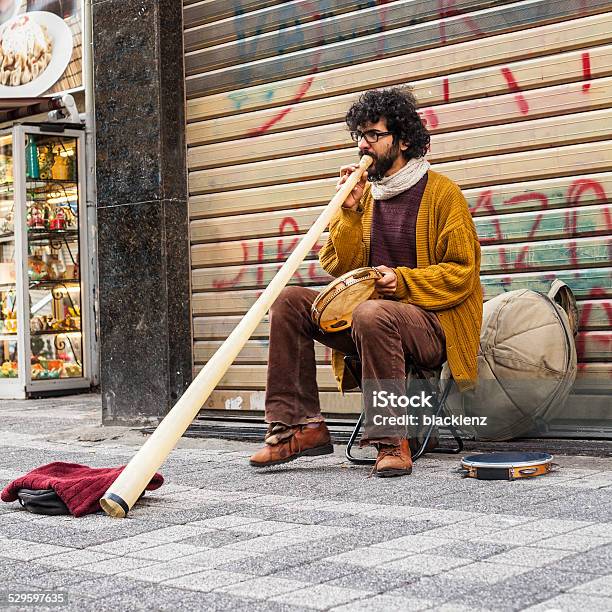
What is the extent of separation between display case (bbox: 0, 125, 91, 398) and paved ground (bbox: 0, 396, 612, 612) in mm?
5089

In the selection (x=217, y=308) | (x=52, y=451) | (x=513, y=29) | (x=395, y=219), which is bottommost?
(x=52, y=451)

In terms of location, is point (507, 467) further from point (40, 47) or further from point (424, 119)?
point (40, 47)

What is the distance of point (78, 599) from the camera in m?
2.63

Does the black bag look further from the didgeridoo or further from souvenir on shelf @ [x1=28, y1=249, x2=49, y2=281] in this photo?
souvenir on shelf @ [x1=28, y1=249, x2=49, y2=281]

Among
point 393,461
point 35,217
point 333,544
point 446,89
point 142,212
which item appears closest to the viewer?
point 333,544

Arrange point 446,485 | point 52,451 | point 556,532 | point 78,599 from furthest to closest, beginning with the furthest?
point 52,451 < point 446,485 < point 556,532 < point 78,599

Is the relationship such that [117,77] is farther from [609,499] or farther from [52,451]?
[609,499]

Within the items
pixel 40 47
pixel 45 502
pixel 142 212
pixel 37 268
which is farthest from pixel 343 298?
pixel 40 47

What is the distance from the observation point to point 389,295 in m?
4.52

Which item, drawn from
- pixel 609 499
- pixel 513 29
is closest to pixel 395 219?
pixel 513 29

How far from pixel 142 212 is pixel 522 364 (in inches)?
106

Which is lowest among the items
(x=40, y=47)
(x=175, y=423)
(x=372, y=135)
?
(x=175, y=423)

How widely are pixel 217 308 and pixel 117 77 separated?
154cm

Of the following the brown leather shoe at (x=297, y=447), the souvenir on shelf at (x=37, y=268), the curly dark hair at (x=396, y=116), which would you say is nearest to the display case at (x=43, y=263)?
the souvenir on shelf at (x=37, y=268)
